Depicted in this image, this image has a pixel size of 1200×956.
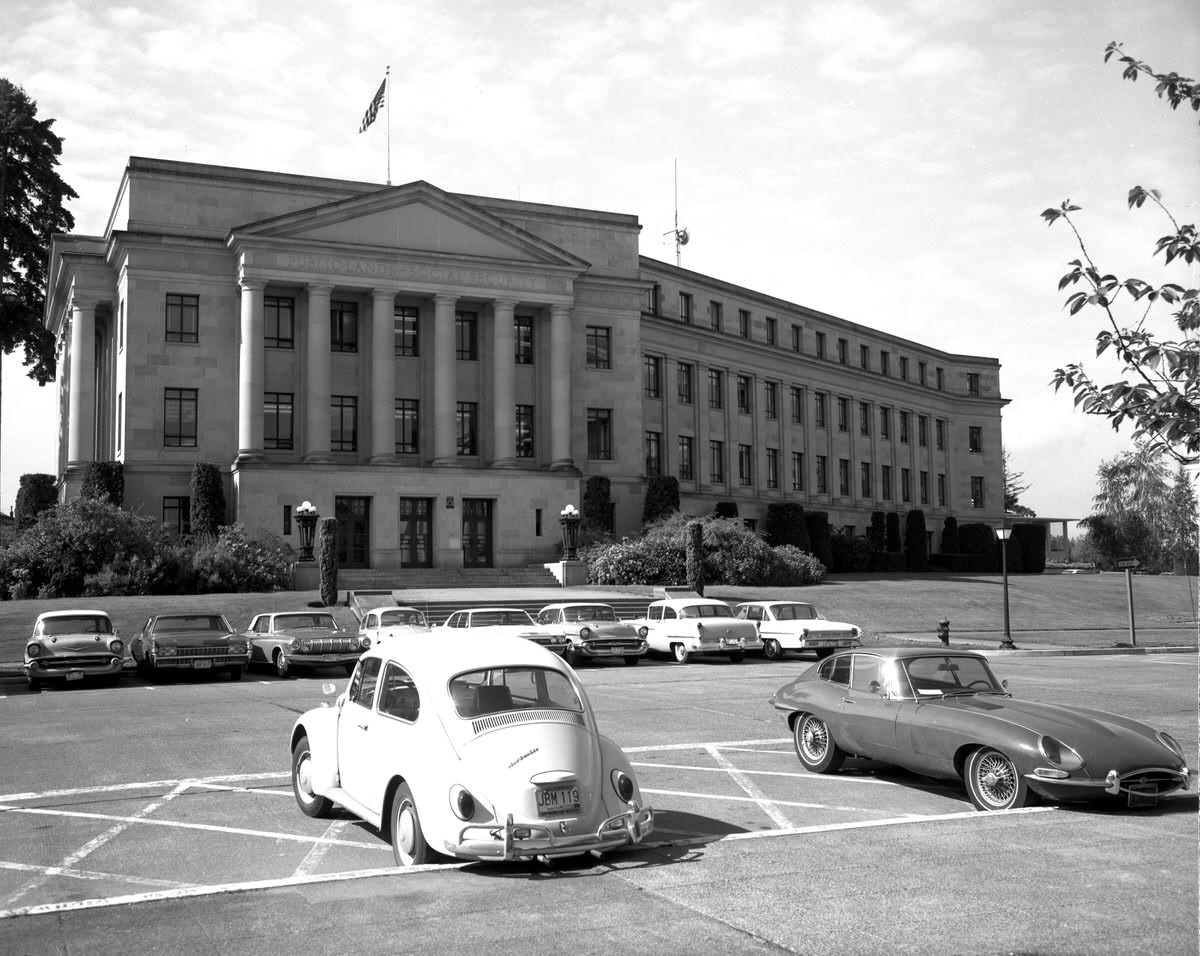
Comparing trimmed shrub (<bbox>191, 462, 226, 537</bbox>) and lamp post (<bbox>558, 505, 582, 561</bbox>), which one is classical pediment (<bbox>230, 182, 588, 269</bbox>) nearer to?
trimmed shrub (<bbox>191, 462, 226, 537</bbox>)

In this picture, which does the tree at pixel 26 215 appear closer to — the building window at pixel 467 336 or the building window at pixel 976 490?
the building window at pixel 467 336

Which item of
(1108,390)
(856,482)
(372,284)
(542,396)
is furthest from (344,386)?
(1108,390)

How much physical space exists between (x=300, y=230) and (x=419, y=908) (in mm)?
43982

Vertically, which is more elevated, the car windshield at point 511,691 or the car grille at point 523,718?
the car windshield at point 511,691

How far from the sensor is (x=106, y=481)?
44781 mm

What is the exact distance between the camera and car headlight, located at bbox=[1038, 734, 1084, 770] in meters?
10.1

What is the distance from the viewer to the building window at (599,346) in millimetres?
55812

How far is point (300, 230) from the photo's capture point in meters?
47.8

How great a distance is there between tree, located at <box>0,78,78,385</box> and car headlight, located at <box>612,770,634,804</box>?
185 feet

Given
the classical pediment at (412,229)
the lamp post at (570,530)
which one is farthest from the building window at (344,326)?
the lamp post at (570,530)

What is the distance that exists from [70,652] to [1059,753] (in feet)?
67.0

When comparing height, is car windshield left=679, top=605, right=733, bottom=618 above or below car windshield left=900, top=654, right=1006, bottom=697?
below

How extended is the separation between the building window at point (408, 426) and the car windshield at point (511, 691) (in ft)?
139

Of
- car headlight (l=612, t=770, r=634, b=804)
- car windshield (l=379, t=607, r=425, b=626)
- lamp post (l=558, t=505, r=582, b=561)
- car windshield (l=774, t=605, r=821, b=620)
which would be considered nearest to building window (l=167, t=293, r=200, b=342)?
lamp post (l=558, t=505, r=582, b=561)
